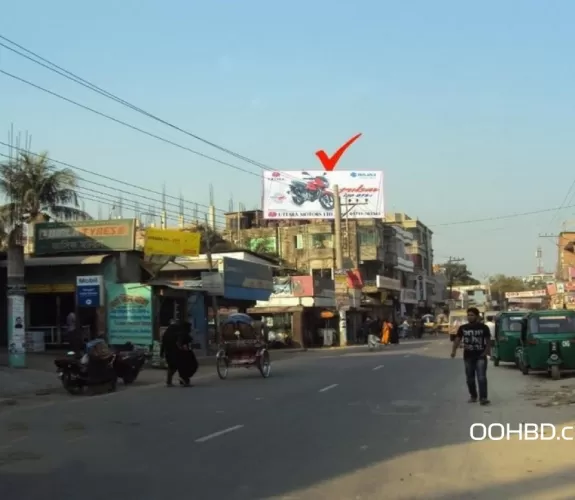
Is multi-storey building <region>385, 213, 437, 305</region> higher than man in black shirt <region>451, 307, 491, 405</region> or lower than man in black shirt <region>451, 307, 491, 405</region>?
higher

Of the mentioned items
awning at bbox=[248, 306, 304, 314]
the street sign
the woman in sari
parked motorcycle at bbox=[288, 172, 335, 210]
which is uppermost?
parked motorcycle at bbox=[288, 172, 335, 210]

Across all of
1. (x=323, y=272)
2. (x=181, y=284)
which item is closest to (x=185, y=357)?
(x=181, y=284)

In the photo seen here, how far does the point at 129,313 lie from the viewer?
98.7 feet

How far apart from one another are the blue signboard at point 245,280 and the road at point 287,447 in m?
19.8

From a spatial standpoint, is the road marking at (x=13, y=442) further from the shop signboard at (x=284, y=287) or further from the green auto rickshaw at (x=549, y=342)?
the shop signboard at (x=284, y=287)

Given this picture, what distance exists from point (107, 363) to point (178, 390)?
6.61 ft

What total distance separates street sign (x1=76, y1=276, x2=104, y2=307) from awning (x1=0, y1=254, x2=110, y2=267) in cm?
281

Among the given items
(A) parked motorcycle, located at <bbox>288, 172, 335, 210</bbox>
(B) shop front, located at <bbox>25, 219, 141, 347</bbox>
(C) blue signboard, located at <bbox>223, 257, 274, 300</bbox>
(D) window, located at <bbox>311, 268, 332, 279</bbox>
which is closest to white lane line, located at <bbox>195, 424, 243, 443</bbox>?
(B) shop front, located at <bbox>25, 219, 141, 347</bbox>

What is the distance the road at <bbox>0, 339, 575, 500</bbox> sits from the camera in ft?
26.6

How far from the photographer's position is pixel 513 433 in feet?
37.1

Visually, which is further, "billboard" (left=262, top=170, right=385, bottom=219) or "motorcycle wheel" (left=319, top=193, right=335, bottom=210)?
"motorcycle wheel" (left=319, top=193, right=335, bottom=210)

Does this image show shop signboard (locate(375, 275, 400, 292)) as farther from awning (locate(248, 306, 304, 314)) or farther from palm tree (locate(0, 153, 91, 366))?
palm tree (locate(0, 153, 91, 366))

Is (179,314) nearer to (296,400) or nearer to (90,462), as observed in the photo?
(296,400)

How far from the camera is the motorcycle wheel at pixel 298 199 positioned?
68.8 meters
